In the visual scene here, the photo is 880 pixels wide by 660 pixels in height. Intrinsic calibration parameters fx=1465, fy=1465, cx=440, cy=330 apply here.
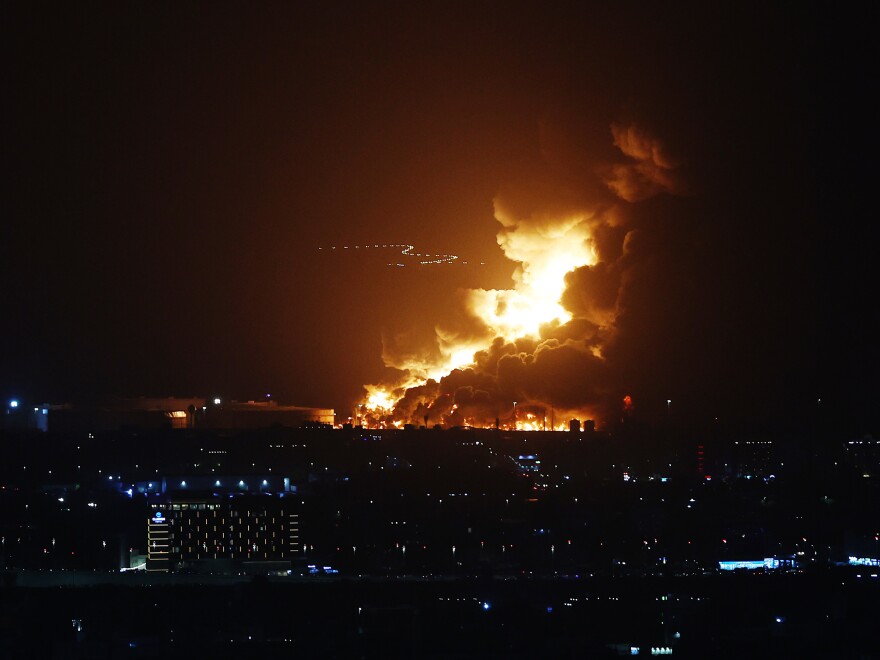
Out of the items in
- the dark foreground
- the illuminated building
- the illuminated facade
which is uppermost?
the illuminated building

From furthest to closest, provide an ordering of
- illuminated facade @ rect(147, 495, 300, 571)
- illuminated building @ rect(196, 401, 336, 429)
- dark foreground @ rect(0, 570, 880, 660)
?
illuminated building @ rect(196, 401, 336, 429) < illuminated facade @ rect(147, 495, 300, 571) < dark foreground @ rect(0, 570, 880, 660)

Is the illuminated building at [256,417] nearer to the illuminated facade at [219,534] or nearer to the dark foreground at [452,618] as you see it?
the illuminated facade at [219,534]

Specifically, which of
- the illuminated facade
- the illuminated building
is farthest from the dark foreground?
the illuminated building

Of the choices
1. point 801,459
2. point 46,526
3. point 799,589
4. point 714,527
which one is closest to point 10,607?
point 46,526

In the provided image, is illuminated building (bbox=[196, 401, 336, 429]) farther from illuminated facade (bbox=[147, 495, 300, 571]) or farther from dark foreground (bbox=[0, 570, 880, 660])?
dark foreground (bbox=[0, 570, 880, 660])

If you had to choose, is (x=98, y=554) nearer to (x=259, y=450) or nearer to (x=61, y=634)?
(x=61, y=634)

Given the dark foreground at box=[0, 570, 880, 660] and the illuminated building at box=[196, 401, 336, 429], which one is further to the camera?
the illuminated building at box=[196, 401, 336, 429]
